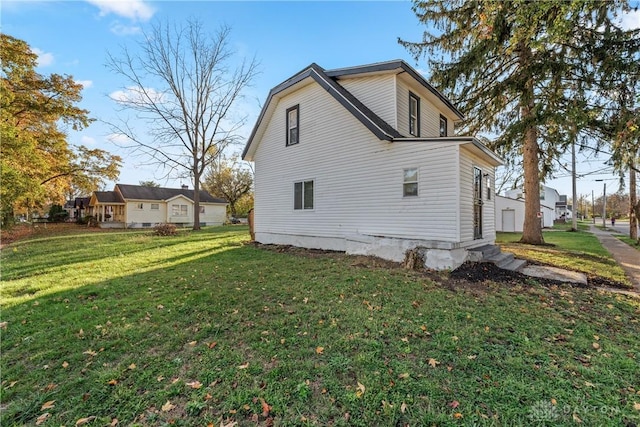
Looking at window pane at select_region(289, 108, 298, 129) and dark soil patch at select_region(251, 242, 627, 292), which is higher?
window pane at select_region(289, 108, 298, 129)

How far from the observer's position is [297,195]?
11.3 m

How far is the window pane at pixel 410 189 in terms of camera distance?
316 inches

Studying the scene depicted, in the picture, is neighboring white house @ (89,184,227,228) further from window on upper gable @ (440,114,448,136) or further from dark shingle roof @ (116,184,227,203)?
window on upper gable @ (440,114,448,136)

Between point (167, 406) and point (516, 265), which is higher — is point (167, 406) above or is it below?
below

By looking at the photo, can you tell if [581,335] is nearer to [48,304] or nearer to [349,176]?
[349,176]

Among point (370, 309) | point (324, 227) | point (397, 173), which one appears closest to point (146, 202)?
point (324, 227)

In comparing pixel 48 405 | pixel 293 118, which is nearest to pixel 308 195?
pixel 293 118

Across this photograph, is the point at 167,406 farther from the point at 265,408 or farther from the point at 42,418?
the point at 42,418

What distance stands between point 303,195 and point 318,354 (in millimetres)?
8073

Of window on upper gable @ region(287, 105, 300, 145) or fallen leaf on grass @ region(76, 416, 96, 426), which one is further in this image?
window on upper gable @ region(287, 105, 300, 145)

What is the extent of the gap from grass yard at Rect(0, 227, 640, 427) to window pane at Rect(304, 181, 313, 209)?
4.96 m

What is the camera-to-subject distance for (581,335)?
3857 millimetres

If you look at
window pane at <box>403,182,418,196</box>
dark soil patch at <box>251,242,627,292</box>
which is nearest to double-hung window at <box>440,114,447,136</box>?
window pane at <box>403,182,418,196</box>

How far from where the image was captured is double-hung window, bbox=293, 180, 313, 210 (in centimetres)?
1079
